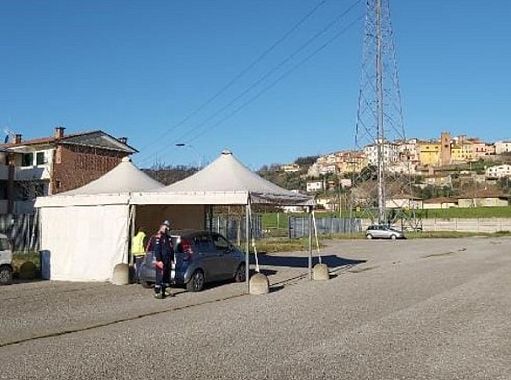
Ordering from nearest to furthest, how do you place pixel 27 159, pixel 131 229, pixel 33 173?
pixel 131 229
pixel 33 173
pixel 27 159

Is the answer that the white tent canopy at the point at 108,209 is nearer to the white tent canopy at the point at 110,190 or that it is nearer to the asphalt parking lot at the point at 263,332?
the white tent canopy at the point at 110,190

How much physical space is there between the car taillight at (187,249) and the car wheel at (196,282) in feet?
1.49

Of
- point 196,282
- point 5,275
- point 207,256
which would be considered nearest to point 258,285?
point 196,282

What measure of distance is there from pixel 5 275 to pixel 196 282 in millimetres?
6019

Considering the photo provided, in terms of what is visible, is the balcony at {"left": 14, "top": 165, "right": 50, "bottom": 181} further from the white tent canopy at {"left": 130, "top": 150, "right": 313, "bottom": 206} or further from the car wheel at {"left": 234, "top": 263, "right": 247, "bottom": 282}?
the car wheel at {"left": 234, "top": 263, "right": 247, "bottom": 282}

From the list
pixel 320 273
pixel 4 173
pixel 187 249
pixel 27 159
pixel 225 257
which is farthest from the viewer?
pixel 27 159

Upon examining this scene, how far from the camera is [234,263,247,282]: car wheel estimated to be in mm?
18734

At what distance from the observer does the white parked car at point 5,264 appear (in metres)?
18.5

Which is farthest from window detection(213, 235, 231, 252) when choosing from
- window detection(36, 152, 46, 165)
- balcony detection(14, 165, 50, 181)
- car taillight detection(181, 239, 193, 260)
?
Answer: window detection(36, 152, 46, 165)

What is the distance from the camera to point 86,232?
19703 mm

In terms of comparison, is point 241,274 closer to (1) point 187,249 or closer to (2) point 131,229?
(1) point 187,249

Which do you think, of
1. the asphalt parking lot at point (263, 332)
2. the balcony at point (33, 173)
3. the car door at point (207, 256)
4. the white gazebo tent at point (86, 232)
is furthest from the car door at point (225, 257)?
the balcony at point (33, 173)

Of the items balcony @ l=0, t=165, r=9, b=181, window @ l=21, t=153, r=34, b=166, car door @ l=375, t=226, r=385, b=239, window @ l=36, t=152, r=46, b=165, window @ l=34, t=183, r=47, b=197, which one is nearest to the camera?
balcony @ l=0, t=165, r=9, b=181

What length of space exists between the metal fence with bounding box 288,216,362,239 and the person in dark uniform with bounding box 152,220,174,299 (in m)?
45.2
